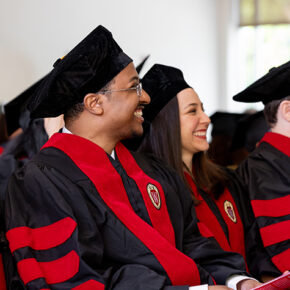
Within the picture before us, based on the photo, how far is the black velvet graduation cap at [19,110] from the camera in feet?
11.1

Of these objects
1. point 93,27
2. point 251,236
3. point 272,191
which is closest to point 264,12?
point 93,27

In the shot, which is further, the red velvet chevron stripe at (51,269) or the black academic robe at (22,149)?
the black academic robe at (22,149)

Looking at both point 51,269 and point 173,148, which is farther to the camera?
point 173,148

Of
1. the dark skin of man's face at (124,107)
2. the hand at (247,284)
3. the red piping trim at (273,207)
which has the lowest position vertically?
the red piping trim at (273,207)

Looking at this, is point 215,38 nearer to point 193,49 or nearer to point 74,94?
point 193,49

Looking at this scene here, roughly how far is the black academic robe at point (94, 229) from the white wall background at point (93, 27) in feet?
9.22

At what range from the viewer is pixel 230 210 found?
2.89 m

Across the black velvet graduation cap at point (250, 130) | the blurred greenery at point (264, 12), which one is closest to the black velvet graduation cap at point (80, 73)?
the black velvet graduation cap at point (250, 130)

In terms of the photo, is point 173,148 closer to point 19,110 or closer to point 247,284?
point 247,284

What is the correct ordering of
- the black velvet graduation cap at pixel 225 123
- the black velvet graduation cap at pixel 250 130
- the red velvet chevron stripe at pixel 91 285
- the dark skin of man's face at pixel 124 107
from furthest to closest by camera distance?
1. the black velvet graduation cap at pixel 225 123
2. the black velvet graduation cap at pixel 250 130
3. the dark skin of man's face at pixel 124 107
4. the red velvet chevron stripe at pixel 91 285

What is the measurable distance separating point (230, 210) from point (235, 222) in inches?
3.0

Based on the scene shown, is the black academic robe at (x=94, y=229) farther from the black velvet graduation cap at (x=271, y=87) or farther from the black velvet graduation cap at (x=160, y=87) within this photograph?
the black velvet graduation cap at (x=271, y=87)

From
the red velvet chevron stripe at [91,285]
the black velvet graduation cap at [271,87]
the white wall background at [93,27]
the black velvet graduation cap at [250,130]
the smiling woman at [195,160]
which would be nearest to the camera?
the red velvet chevron stripe at [91,285]

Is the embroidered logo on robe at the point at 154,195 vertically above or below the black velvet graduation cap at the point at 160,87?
below
